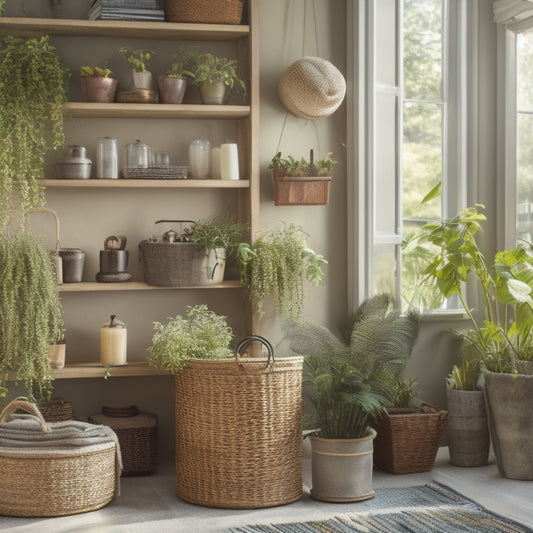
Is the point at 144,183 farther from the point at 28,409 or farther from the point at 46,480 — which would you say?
the point at 46,480

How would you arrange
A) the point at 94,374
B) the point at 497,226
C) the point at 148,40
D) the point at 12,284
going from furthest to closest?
the point at 497,226
the point at 148,40
the point at 94,374
the point at 12,284

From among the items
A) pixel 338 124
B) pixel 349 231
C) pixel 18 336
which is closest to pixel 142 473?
pixel 18 336

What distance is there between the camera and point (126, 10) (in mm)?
4270

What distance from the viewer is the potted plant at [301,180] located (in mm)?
4445

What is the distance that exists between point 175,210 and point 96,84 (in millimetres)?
738

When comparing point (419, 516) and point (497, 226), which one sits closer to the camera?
point (419, 516)

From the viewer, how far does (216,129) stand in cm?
461

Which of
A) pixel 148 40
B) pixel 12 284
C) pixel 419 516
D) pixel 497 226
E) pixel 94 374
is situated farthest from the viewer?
pixel 497 226

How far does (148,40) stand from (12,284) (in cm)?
144

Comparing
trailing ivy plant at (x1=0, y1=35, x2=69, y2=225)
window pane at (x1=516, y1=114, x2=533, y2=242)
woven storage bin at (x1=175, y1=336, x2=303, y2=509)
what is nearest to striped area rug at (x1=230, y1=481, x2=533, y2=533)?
woven storage bin at (x1=175, y1=336, x2=303, y2=509)

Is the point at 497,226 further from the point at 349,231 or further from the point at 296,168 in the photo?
the point at 296,168

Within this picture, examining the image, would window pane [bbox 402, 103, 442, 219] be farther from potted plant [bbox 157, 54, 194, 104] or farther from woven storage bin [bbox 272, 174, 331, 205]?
potted plant [bbox 157, 54, 194, 104]

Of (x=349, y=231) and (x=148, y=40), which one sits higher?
(x=148, y=40)

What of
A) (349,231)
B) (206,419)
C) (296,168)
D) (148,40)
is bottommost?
(206,419)
